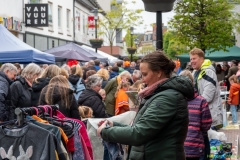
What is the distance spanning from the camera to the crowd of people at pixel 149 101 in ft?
13.2

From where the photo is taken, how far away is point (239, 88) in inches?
703

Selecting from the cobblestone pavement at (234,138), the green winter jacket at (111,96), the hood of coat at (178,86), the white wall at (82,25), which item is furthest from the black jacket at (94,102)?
the white wall at (82,25)

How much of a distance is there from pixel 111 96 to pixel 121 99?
52cm

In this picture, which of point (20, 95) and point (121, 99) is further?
point (121, 99)

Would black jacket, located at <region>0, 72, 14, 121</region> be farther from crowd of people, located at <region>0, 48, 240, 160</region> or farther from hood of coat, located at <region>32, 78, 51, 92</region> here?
hood of coat, located at <region>32, 78, 51, 92</region>

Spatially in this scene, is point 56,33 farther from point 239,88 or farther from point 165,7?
point 165,7

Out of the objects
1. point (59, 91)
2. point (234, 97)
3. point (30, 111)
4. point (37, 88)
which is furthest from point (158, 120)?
point (234, 97)

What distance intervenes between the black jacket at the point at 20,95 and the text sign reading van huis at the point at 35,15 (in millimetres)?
17553

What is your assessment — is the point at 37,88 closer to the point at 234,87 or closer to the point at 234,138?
the point at 234,138

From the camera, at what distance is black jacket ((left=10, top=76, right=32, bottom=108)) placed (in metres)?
8.23

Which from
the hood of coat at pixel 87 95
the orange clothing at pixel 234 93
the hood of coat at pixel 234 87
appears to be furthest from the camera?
the hood of coat at pixel 234 87

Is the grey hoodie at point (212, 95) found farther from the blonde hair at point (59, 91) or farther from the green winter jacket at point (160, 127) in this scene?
the green winter jacket at point (160, 127)

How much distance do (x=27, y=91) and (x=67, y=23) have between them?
97.8 ft

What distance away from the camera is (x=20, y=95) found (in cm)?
825
